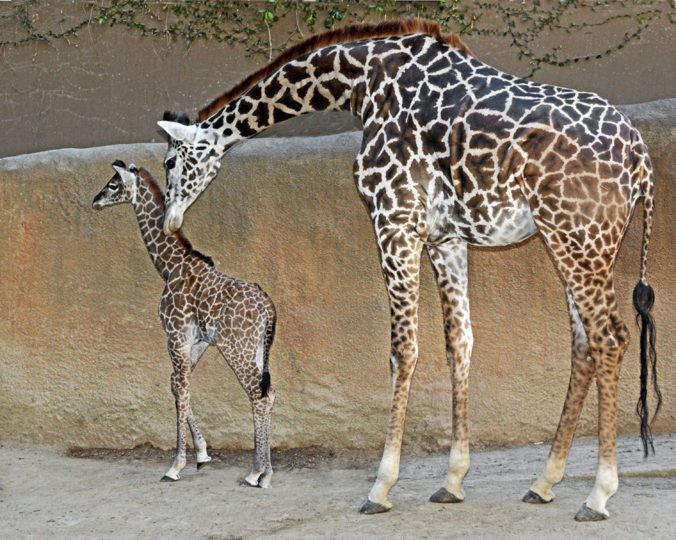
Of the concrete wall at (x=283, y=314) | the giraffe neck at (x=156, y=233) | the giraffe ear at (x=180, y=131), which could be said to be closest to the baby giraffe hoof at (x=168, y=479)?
the concrete wall at (x=283, y=314)

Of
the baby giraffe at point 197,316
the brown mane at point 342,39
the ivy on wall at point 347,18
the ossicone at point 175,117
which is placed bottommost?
the baby giraffe at point 197,316

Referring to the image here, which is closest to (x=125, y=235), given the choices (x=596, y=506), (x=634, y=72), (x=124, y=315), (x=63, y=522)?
(x=124, y=315)

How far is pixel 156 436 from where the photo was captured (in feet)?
22.4

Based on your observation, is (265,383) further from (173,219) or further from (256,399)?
(173,219)

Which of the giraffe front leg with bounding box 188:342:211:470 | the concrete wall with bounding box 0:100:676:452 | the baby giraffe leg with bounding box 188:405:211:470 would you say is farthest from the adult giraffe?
the baby giraffe leg with bounding box 188:405:211:470

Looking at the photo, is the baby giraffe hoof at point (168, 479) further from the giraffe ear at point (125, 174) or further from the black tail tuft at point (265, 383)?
the giraffe ear at point (125, 174)

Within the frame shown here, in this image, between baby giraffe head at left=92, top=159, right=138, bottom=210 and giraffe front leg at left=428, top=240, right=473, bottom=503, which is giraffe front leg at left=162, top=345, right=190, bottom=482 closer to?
baby giraffe head at left=92, top=159, right=138, bottom=210

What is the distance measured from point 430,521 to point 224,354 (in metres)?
1.65

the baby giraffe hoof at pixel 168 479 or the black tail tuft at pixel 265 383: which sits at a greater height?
the black tail tuft at pixel 265 383

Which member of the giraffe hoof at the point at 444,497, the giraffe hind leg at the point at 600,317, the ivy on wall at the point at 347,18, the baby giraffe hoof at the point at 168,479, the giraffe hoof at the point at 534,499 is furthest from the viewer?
the ivy on wall at the point at 347,18

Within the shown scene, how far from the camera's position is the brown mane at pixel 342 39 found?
5773 mm

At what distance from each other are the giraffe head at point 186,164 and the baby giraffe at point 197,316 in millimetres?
316

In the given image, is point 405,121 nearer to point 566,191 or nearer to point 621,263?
point 566,191

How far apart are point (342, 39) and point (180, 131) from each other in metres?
1.07
